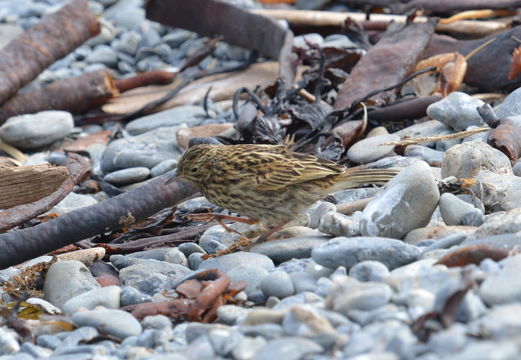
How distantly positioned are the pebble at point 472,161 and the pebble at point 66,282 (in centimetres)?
242

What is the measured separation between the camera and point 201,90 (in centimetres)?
1064

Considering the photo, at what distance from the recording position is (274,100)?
8695 mm

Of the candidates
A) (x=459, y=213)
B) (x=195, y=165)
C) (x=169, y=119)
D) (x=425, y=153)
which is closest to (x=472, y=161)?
(x=459, y=213)

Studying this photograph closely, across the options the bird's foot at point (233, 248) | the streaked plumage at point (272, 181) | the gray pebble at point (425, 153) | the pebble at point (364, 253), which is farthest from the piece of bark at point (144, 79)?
the pebble at point (364, 253)

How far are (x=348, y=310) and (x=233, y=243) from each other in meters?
2.31

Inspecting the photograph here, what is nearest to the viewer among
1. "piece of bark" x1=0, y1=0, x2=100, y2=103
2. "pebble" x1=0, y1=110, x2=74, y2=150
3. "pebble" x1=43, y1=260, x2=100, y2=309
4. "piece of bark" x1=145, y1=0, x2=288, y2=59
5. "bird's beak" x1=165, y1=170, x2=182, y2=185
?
"pebble" x1=43, y1=260, x2=100, y2=309

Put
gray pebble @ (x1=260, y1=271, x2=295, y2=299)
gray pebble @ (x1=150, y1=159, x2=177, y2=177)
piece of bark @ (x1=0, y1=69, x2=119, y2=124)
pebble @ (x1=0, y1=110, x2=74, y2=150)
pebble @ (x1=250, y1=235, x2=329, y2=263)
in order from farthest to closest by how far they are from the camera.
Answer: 1. piece of bark @ (x1=0, y1=69, x2=119, y2=124)
2. pebble @ (x1=0, y1=110, x2=74, y2=150)
3. gray pebble @ (x1=150, y1=159, x2=177, y2=177)
4. pebble @ (x1=250, y1=235, x2=329, y2=263)
5. gray pebble @ (x1=260, y1=271, x2=295, y2=299)

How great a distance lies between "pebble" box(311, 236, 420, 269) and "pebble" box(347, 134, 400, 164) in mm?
2537

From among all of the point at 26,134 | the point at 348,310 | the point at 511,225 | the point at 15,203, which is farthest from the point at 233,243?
the point at 26,134

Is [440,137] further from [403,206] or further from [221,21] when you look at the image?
[221,21]

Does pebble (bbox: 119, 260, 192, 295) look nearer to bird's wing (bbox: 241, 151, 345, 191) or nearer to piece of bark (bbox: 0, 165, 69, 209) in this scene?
piece of bark (bbox: 0, 165, 69, 209)

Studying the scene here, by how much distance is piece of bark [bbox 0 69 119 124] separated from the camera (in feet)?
33.7

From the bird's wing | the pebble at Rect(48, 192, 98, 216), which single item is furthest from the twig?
the pebble at Rect(48, 192, 98, 216)

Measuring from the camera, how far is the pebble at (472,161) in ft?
21.1
